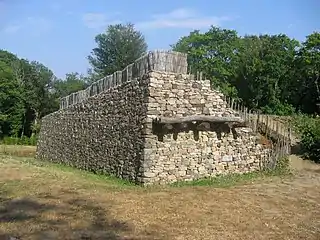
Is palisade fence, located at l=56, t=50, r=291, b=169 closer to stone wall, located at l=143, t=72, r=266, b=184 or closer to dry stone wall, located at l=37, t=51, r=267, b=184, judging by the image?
dry stone wall, located at l=37, t=51, r=267, b=184

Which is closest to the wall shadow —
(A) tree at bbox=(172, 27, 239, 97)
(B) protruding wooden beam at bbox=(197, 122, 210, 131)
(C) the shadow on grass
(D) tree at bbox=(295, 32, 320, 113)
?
(B) protruding wooden beam at bbox=(197, 122, 210, 131)

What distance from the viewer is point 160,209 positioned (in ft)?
25.0

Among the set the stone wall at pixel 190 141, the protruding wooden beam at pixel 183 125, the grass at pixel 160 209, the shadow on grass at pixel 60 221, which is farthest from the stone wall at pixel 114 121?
the shadow on grass at pixel 60 221

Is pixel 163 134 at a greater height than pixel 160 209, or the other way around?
pixel 163 134

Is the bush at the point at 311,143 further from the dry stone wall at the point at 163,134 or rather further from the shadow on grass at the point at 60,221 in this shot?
the shadow on grass at the point at 60,221

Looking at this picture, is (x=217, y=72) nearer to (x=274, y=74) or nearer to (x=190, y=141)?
(x=274, y=74)

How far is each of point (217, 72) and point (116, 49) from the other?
43.0 ft

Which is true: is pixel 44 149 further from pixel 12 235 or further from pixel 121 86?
pixel 12 235

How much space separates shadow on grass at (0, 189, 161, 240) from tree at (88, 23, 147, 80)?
35.6 m

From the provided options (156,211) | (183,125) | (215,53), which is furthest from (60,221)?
(215,53)

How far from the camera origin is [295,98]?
30.0 meters

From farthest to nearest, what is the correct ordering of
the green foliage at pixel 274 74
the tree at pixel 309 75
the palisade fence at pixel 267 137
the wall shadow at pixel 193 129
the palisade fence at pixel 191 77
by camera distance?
the green foliage at pixel 274 74, the tree at pixel 309 75, the palisade fence at pixel 267 137, the palisade fence at pixel 191 77, the wall shadow at pixel 193 129

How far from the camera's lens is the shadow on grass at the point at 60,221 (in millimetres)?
6004

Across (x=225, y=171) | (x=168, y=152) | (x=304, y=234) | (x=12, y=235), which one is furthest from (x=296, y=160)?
(x=12, y=235)
